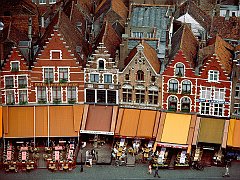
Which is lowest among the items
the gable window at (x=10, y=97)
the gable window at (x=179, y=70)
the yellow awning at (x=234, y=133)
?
the yellow awning at (x=234, y=133)

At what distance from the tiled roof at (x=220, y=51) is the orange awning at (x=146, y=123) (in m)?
8.25

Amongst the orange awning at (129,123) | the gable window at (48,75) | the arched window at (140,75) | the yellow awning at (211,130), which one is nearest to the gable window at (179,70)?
the arched window at (140,75)

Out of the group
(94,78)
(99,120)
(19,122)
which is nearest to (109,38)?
(94,78)

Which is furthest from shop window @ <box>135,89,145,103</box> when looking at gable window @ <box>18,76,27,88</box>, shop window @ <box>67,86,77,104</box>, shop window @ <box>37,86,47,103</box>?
gable window @ <box>18,76,27,88</box>

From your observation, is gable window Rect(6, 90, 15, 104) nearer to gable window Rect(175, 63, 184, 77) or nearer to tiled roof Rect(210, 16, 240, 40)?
gable window Rect(175, 63, 184, 77)

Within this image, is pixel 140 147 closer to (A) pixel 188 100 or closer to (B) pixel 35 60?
(A) pixel 188 100

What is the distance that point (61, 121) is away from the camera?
96.7 metres

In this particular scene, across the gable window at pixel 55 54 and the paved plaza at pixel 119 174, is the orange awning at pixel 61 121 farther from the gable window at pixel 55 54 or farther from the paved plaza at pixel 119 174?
the gable window at pixel 55 54

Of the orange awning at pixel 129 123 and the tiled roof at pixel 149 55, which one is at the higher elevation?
the tiled roof at pixel 149 55

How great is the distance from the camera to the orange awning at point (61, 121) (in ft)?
315

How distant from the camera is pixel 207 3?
385 ft

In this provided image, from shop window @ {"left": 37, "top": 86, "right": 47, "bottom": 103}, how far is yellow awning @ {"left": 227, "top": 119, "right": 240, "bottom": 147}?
20.8 metres

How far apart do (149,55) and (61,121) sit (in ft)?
40.0

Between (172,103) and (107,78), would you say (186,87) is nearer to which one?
(172,103)
